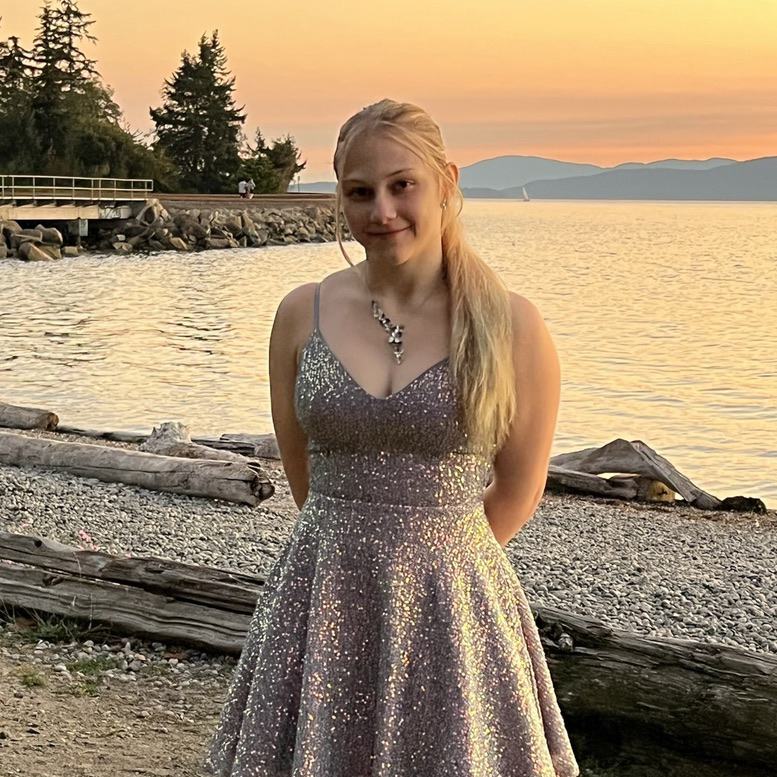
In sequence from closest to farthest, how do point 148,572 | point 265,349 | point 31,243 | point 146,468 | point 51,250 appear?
1. point 148,572
2. point 146,468
3. point 265,349
4. point 31,243
5. point 51,250

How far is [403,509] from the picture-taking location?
2381mm

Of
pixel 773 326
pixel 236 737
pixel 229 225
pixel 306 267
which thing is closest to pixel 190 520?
pixel 236 737

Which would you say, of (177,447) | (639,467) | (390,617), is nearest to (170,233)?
(177,447)

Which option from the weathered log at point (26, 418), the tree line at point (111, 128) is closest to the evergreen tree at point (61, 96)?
the tree line at point (111, 128)

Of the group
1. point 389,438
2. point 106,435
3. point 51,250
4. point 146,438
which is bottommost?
point 51,250

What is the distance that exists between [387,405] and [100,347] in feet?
75.5

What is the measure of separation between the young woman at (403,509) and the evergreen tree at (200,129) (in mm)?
73217

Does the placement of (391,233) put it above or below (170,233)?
above

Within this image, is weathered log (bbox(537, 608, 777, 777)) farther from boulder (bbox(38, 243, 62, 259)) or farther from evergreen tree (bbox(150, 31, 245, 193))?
evergreen tree (bbox(150, 31, 245, 193))

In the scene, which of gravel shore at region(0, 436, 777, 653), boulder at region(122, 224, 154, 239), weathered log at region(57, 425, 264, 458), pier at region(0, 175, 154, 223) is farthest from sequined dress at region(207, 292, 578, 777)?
boulder at region(122, 224, 154, 239)

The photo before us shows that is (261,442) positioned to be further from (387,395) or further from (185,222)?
(185,222)

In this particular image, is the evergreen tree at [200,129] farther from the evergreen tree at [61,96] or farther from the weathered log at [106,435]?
the weathered log at [106,435]

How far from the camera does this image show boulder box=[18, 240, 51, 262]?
144 feet

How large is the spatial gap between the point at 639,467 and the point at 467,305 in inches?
363
